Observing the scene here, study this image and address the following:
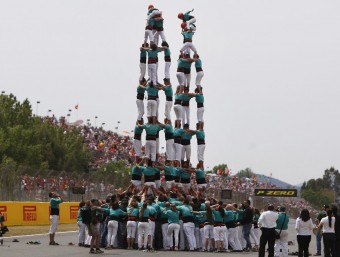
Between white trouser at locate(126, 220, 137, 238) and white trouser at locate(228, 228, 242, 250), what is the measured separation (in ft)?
11.5

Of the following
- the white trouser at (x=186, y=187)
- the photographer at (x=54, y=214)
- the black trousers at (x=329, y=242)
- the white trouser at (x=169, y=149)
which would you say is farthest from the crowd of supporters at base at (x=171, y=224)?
the black trousers at (x=329, y=242)

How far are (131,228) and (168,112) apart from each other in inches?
263

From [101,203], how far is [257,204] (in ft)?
141

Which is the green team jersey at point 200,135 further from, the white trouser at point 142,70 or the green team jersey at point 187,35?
the green team jersey at point 187,35

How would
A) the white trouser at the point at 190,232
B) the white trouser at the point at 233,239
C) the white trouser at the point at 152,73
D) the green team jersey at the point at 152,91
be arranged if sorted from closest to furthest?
1. the white trouser at the point at 190,232
2. the white trouser at the point at 233,239
3. the green team jersey at the point at 152,91
4. the white trouser at the point at 152,73

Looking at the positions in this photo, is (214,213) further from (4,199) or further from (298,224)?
(4,199)

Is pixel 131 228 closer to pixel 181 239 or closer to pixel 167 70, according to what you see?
pixel 181 239

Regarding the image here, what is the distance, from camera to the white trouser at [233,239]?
34.1 meters

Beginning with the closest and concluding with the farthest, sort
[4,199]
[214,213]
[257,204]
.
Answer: [214,213]
[4,199]
[257,204]

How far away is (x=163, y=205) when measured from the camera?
33938 mm

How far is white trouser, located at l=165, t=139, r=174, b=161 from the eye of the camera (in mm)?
37969

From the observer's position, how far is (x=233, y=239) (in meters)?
34.2

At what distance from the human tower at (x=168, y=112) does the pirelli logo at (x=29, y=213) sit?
12207 mm

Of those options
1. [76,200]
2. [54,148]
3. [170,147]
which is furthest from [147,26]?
[54,148]
